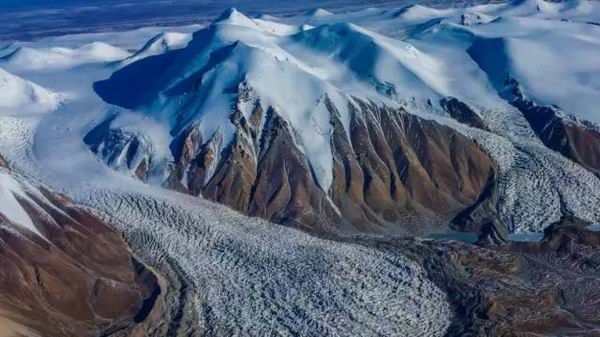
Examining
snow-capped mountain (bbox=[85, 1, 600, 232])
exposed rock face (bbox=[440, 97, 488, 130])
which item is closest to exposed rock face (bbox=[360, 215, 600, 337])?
snow-capped mountain (bbox=[85, 1, 600, 232])

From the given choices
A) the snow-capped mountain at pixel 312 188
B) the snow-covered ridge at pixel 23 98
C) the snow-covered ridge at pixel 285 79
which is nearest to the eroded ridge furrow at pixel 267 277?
the snow-capped mountain at pixel 312 188

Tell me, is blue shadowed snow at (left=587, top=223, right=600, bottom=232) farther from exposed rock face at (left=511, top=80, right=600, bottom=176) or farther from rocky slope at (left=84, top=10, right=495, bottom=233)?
rocky slope at (left=84, top=10, right=495, bottom=233)

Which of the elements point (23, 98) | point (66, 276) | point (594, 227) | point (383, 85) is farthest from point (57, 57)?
point (594, 227)

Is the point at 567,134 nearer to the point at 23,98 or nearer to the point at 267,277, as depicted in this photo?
the point at 267,277

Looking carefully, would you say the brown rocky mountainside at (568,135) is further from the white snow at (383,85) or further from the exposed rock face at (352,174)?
the exposed rock face at (352,174)

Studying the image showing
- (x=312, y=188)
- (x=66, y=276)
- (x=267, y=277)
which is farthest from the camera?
(x=312, y=188)

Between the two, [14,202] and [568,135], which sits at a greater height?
[14,202]
